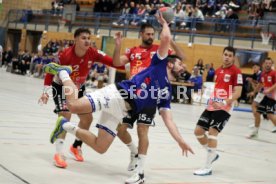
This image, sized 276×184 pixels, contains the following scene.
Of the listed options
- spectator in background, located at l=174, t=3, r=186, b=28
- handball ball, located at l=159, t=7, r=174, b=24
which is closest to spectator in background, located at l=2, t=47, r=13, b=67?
spectator in background, located at l=174, t=3, r=186, b=28

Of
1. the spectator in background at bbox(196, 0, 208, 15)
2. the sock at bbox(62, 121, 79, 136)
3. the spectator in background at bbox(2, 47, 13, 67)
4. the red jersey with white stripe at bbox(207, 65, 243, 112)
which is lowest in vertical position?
the spectator in background at bbox(2, 47, 13, 67)

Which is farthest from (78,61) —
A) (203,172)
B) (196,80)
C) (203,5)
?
(203,5)

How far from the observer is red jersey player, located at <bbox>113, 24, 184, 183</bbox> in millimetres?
5043

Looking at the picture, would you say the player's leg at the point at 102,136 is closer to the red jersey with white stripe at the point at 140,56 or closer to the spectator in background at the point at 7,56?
the red jersey with white stripe at the point at 140,56

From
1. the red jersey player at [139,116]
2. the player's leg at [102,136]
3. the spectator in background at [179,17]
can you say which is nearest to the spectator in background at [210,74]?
the spectator in background at [179,17]

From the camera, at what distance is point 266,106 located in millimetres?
10688

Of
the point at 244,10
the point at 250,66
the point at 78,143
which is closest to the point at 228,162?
the point at 78,143

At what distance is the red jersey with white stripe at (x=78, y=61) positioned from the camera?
19.5 feet

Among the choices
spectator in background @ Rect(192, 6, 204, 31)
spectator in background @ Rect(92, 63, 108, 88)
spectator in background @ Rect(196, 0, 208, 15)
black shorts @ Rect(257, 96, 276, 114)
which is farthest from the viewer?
spectator in background @ Rect(196, 0, 208, 15)

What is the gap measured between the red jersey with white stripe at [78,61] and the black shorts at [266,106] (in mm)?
5803

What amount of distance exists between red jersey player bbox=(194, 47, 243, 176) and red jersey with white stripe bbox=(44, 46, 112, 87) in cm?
162

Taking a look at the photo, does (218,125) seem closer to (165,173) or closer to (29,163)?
(165,173)

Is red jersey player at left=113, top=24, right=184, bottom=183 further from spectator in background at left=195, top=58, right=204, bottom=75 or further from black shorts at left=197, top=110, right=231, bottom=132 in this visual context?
spectator in background at left=195, top=58, right=204, bottom=75

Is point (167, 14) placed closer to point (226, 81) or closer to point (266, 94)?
point (226, 81)
